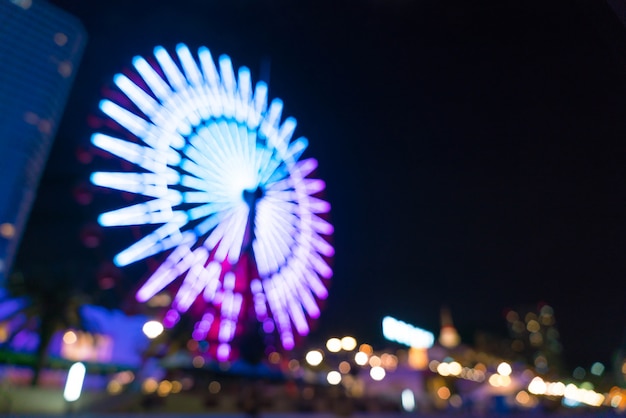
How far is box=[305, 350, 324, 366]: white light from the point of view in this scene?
154 ft

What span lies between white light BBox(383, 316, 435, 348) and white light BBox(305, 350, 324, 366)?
7482mm

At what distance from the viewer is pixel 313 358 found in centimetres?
4703

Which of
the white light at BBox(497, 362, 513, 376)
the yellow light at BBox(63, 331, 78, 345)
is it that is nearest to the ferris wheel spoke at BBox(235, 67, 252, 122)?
the yellow light at BBox(63, 331, 78, 345)

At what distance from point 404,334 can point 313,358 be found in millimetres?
8777

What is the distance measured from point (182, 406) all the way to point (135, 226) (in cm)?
580

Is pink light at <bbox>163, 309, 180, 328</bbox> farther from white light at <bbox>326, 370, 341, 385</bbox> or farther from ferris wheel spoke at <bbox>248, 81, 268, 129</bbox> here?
white light at <bbox>326, 370, 341, 385</bbox>

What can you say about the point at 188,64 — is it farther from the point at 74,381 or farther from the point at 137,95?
the point at 74,381

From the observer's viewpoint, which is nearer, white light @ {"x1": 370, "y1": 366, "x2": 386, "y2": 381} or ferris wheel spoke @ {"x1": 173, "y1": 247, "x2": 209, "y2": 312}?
ferris wheel spoke @ {"x1": 173, "y1": 247, "x2": 209, "y2": 312}

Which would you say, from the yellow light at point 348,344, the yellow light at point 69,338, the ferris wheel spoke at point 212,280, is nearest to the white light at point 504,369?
the yellow light at point 348,344

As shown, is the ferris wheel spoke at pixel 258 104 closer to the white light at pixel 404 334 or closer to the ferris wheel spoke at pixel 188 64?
the ferris wheel spoke at pixel 188 64

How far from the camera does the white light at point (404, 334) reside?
42.7 m

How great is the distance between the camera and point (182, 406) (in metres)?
15.5

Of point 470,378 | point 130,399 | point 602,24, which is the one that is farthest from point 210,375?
point 470,378

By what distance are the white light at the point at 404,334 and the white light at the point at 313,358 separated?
7.48 m
